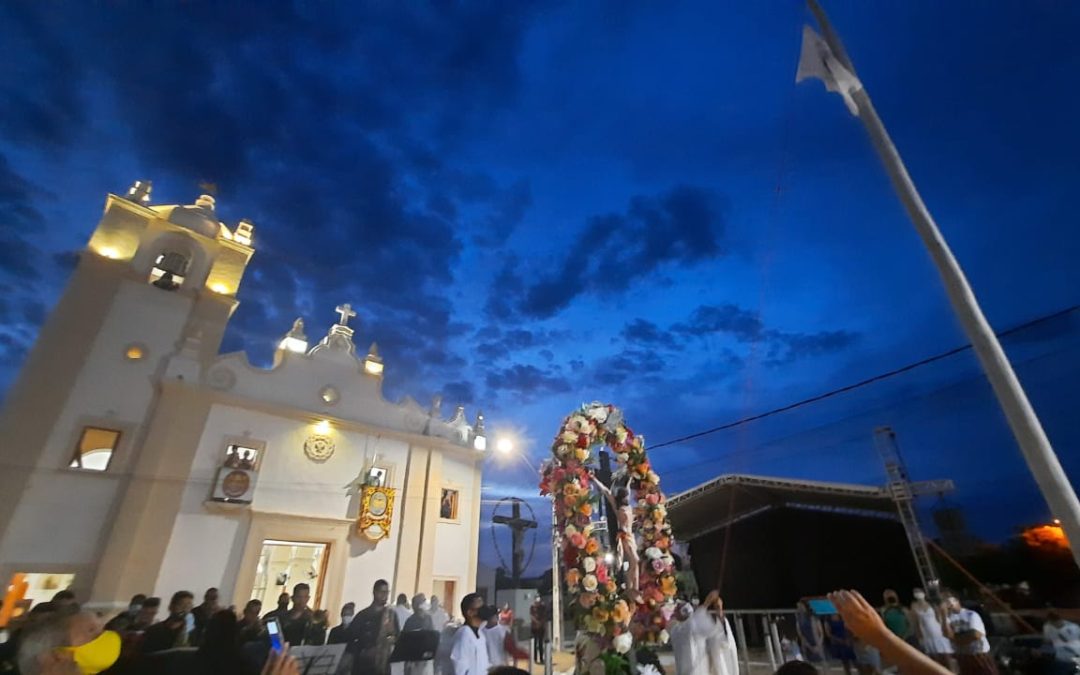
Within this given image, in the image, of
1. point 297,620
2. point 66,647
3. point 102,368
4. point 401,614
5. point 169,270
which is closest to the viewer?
point 66,647

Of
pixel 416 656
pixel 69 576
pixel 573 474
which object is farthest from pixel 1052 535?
pixel 69 576

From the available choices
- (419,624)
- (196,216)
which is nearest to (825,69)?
(419,624)

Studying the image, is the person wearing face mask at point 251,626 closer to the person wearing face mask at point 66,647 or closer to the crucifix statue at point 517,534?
the person wearing face mask at point 66,647

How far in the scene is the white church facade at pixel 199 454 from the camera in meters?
7.24

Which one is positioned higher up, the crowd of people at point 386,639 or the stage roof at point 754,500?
the stage roof at point 754,500

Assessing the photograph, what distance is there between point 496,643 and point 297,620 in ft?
11.0

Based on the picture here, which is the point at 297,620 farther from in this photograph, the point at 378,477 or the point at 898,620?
the point at 898,620

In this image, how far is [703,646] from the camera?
5.02 m

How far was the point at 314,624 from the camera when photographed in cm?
766

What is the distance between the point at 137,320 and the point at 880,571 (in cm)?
1879

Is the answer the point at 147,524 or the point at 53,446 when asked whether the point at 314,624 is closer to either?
the point at 147,524

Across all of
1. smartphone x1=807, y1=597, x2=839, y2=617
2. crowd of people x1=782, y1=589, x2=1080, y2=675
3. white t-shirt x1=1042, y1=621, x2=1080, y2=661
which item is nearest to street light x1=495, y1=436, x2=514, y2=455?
crowd of people x1=782, y1=589, x2=1080, y2=675

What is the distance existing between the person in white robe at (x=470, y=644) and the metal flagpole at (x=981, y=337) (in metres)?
5.19

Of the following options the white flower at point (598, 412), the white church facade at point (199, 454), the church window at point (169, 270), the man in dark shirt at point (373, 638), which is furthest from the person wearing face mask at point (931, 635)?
the church window at point (169, 270)
